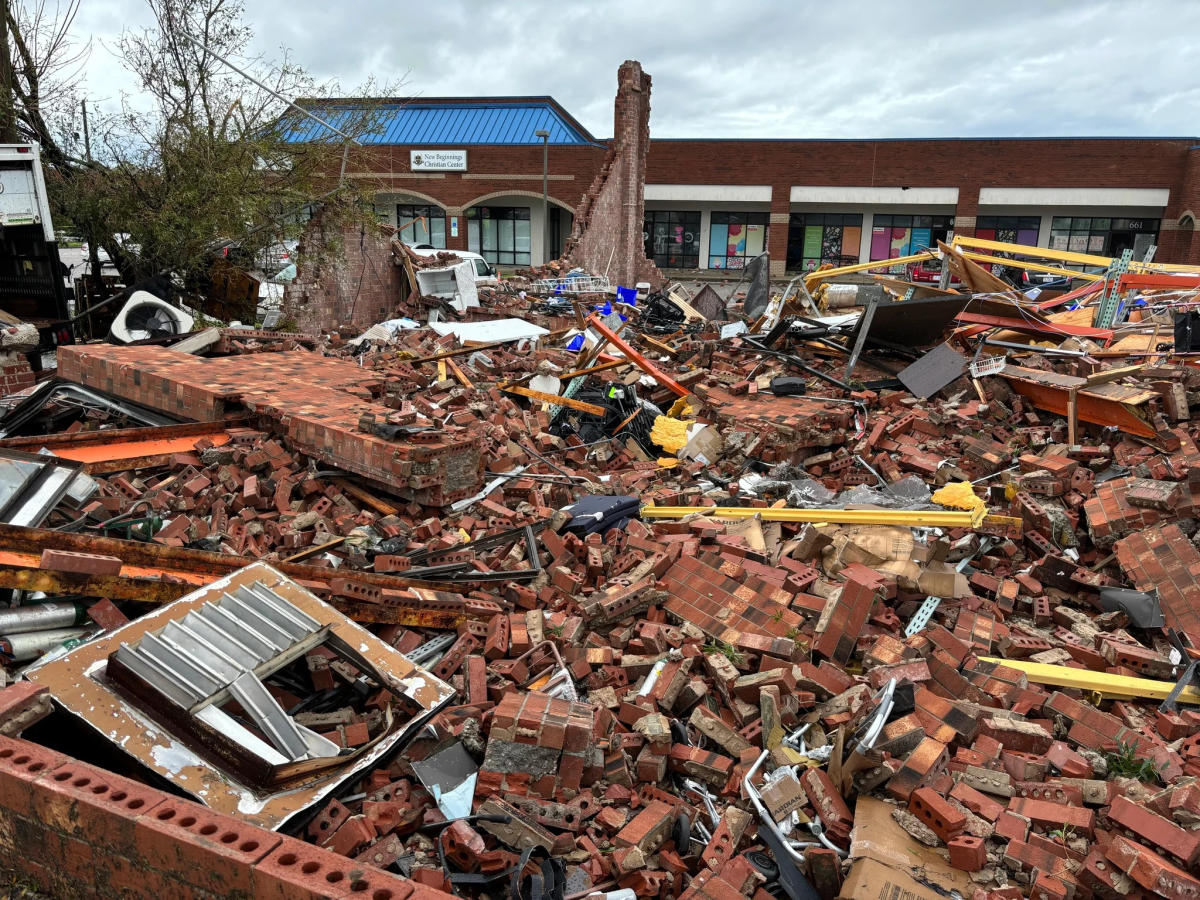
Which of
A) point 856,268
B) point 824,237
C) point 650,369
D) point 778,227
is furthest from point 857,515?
point 824,237

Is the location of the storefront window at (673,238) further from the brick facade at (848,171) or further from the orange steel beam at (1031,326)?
the orange steel beam at (1031,326)

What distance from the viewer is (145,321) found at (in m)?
10.4

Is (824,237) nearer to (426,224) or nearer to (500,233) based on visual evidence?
(500,233)

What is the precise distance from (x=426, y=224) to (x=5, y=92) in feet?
76.6

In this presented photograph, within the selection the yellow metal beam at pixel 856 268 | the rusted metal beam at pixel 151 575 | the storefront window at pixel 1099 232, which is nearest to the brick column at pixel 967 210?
the storefront window at pixel 1099 232

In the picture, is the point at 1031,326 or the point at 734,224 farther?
the point at 734,224

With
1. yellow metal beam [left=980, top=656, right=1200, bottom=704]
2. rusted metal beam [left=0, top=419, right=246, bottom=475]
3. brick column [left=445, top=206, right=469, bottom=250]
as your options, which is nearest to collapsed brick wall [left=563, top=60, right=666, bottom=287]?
brick column [left=445, top=206, right=469, bottom=250]

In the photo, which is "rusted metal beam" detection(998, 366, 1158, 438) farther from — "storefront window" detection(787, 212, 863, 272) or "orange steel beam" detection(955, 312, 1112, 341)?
"storefront window" detection(787, 212, 863, 272)

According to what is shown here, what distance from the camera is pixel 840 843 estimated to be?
3.18 metres

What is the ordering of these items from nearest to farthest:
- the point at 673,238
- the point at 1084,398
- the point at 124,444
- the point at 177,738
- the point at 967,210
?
the point at 177,738 → the point at 124,444 → the point at 1084,398 → the point at 967,210 → the point at 673,238

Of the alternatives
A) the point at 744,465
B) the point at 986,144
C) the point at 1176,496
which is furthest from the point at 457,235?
the point at 1176,496

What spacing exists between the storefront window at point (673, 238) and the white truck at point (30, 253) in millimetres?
27889

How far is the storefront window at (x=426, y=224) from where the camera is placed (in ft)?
113

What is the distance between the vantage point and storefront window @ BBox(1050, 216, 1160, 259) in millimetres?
32875
